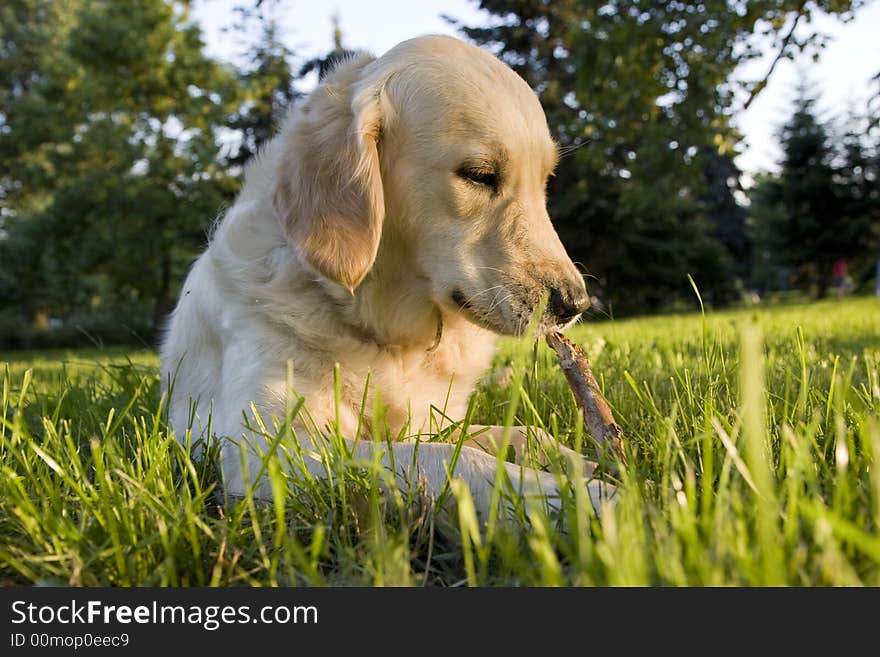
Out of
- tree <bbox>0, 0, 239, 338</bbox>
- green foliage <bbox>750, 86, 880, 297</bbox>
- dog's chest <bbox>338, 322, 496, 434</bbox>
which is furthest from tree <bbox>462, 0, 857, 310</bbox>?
green foliage <bbox>750, 86, 880, 297</bbox>

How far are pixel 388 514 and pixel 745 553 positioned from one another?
0.76 metres

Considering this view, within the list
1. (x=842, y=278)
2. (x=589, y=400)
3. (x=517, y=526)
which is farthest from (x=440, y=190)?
(x=842, y=278)

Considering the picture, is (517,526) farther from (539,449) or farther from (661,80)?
(661,80)

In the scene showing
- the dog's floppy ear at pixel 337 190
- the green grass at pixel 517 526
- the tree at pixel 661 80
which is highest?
the tree at pixel 661 80

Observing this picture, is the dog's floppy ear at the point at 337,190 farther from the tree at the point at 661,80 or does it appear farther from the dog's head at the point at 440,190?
the tree at the point at 661,80

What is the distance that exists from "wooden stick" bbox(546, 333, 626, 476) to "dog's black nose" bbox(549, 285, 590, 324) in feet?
0.29

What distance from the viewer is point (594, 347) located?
13.1 ft

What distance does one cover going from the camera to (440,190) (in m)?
2.33

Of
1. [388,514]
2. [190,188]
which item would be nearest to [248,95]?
[190,188]

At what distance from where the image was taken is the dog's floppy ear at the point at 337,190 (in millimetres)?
2215

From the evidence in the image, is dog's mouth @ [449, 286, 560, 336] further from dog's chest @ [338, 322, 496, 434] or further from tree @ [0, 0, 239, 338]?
tree @ [0, 0, 239, 338]

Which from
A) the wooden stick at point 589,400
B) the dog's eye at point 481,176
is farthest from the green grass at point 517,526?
the dog's eye at point 481,176

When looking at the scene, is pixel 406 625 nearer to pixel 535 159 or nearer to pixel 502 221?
pixel 502 221

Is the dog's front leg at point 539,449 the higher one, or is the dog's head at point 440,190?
the dog's head at point 440,190
